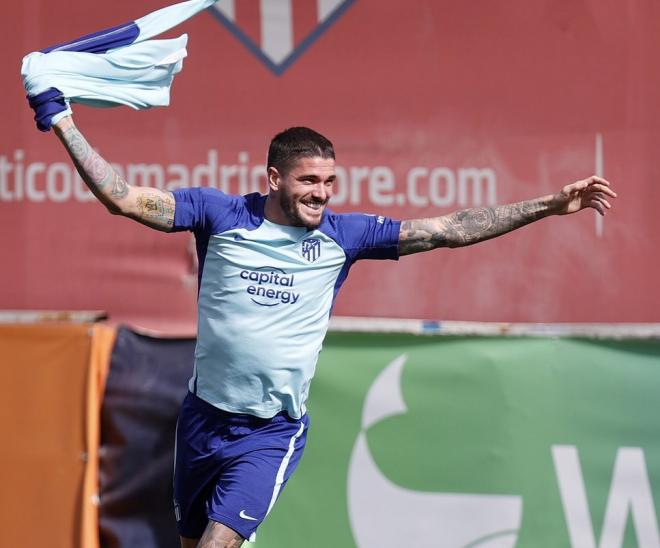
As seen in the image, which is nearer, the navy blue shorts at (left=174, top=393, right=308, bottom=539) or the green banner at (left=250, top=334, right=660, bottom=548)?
the navy blue shorts at (left=174, top=393, right=308, bottom=539)

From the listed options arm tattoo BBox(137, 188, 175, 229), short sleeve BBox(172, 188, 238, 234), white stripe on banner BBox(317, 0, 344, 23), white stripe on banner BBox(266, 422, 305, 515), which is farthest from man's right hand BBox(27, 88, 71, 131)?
white stripe on banner BBox(317, 0, 344, 23)

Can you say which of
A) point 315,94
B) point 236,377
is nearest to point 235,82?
point 315,94

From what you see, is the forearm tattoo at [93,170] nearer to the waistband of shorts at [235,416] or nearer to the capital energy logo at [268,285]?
the capital energy logo at [268,285]

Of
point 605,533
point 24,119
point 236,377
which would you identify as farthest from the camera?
point 24,119

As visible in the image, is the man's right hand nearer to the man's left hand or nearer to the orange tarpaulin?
the man's left hand

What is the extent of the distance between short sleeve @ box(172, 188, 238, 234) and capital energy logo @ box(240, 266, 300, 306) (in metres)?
0.22

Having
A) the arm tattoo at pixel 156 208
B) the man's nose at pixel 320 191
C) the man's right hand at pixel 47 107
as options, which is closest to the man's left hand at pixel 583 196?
the man's nose at pixel 320 191

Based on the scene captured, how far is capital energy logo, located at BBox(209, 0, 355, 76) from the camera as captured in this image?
6.97 meters

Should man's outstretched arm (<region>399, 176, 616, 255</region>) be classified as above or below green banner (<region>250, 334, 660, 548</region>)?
above

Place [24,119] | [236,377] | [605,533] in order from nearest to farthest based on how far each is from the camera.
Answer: [236,377]
[605,533]
[24,119]

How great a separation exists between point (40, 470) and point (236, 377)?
2.05m

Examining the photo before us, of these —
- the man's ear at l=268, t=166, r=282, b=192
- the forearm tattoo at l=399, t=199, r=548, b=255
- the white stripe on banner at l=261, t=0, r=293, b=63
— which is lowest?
the forearm tattoo at l=399, t=199, r=548, b=255

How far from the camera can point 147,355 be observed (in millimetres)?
6844

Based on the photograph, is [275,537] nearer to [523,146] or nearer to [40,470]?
[40,470]
